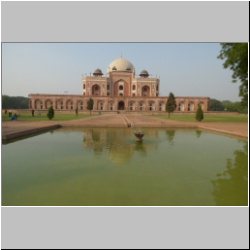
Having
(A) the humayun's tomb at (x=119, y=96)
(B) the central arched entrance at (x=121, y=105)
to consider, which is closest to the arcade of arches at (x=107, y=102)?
(A) the humayun's tomb at (x=119, y=96)

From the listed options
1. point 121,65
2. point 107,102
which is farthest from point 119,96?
point 121,65

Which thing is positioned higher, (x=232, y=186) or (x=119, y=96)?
(x=119, y=96)

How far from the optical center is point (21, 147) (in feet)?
16.3

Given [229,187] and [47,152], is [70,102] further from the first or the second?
[229,187]

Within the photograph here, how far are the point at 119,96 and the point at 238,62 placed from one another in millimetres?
22392

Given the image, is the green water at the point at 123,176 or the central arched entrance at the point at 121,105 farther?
Result: the central arched entrance at the point at 121,105

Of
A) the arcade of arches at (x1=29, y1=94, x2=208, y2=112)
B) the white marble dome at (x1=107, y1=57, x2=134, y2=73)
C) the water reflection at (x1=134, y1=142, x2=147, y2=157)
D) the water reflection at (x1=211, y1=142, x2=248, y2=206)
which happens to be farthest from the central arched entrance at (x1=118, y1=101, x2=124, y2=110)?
the water reflection at (x1=211, y1=142, x2=248, y2=206)

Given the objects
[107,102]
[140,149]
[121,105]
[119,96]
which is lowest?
[140,149]

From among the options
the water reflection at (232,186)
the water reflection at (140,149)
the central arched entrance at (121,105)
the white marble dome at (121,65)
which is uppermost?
the white marble dome at (121,65)

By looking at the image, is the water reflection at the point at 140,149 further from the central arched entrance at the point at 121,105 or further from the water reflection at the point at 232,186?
the central arched entrance at the point at 121,105

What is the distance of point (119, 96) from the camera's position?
32.4m

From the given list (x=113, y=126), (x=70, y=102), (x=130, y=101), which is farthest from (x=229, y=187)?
(x=70, y=102)

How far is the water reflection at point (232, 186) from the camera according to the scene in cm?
229

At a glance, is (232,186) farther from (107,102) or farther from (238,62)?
(107,102)
